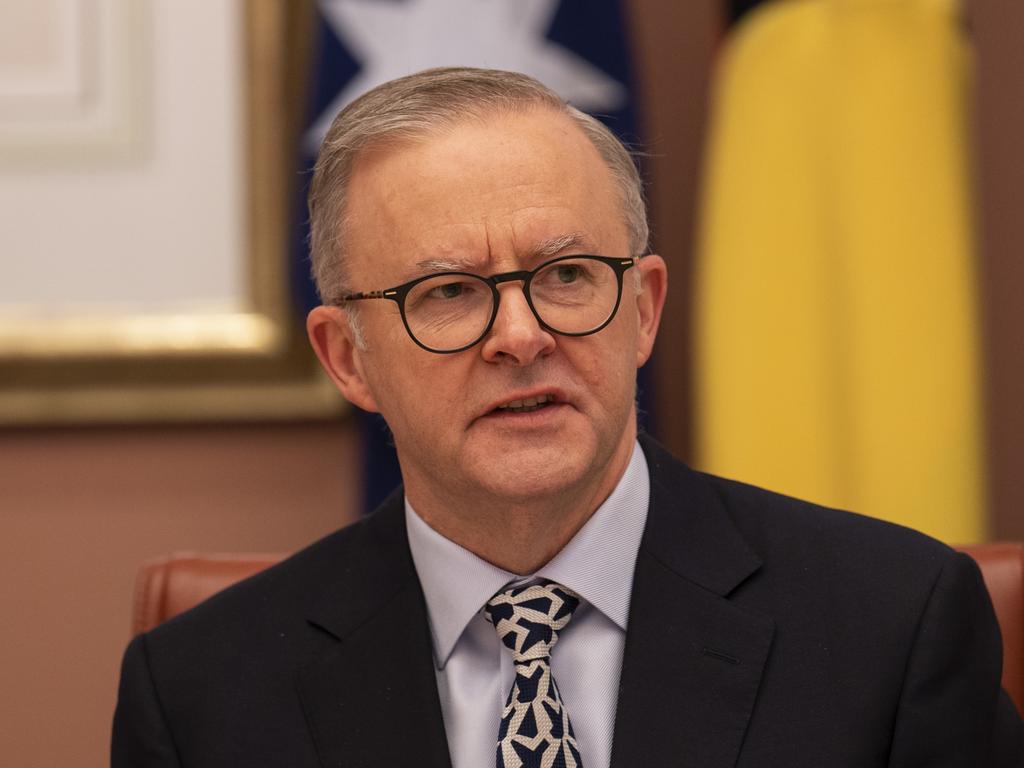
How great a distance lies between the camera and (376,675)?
1.62 m

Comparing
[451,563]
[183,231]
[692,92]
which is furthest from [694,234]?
[451,563]

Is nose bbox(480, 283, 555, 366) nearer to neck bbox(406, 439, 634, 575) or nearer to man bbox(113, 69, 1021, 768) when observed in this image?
man bbox(113, 69, 1021, 768)

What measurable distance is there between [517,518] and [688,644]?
0.84 ft

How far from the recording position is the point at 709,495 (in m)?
1.73

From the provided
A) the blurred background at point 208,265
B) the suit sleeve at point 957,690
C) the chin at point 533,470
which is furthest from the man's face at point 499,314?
the blurred background at point 208,265

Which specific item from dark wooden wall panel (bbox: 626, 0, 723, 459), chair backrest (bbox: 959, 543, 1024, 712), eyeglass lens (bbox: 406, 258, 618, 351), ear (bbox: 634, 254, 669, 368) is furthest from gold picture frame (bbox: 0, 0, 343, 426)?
chair backrest (bbox: 959, 543, 1024, 712)

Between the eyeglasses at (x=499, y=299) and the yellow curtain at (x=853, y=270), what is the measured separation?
3.38 ft

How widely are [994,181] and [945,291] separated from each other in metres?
0.57

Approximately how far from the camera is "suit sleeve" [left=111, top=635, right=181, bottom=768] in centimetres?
165

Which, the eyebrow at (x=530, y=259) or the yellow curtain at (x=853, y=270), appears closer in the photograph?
the eyebrow at (x=530, y=259)

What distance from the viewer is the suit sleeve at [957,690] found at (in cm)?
144

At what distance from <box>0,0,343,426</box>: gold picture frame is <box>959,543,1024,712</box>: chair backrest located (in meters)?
1.58

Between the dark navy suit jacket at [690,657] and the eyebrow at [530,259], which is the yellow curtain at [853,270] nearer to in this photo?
the dark navy suit jacket at [690,657]

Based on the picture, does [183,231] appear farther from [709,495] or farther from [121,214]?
[709,495]
